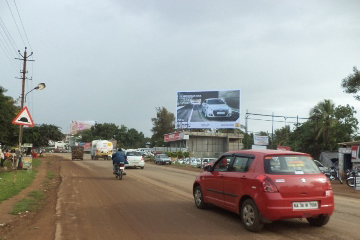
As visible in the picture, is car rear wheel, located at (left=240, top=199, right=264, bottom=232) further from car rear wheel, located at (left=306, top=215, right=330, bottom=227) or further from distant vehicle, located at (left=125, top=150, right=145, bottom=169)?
distant vehicle, located at (left=125, top=150, right=145, bottom=169)

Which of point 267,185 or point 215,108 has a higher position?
point 215,108

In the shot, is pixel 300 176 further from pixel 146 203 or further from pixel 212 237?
pixel 146 203

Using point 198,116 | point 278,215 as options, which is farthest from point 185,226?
point 198,116

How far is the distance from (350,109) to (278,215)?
137 feet

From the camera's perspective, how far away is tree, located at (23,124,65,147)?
1948 inches

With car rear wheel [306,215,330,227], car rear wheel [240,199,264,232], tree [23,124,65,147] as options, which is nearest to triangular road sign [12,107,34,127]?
car rear wheel [240,199,264,232]

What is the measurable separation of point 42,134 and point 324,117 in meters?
43.2

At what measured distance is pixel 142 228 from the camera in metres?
6.97

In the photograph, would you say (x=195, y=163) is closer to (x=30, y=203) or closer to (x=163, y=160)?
A: (x=163, y=160)

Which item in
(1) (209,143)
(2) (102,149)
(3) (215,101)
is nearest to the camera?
(2) (102,149)

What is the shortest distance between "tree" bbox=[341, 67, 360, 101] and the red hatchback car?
23.1 metres

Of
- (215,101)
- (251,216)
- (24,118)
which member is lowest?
(251,216)

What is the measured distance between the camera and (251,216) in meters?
6.78

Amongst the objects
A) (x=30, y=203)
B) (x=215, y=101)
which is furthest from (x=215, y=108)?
(x=30, y=203)
